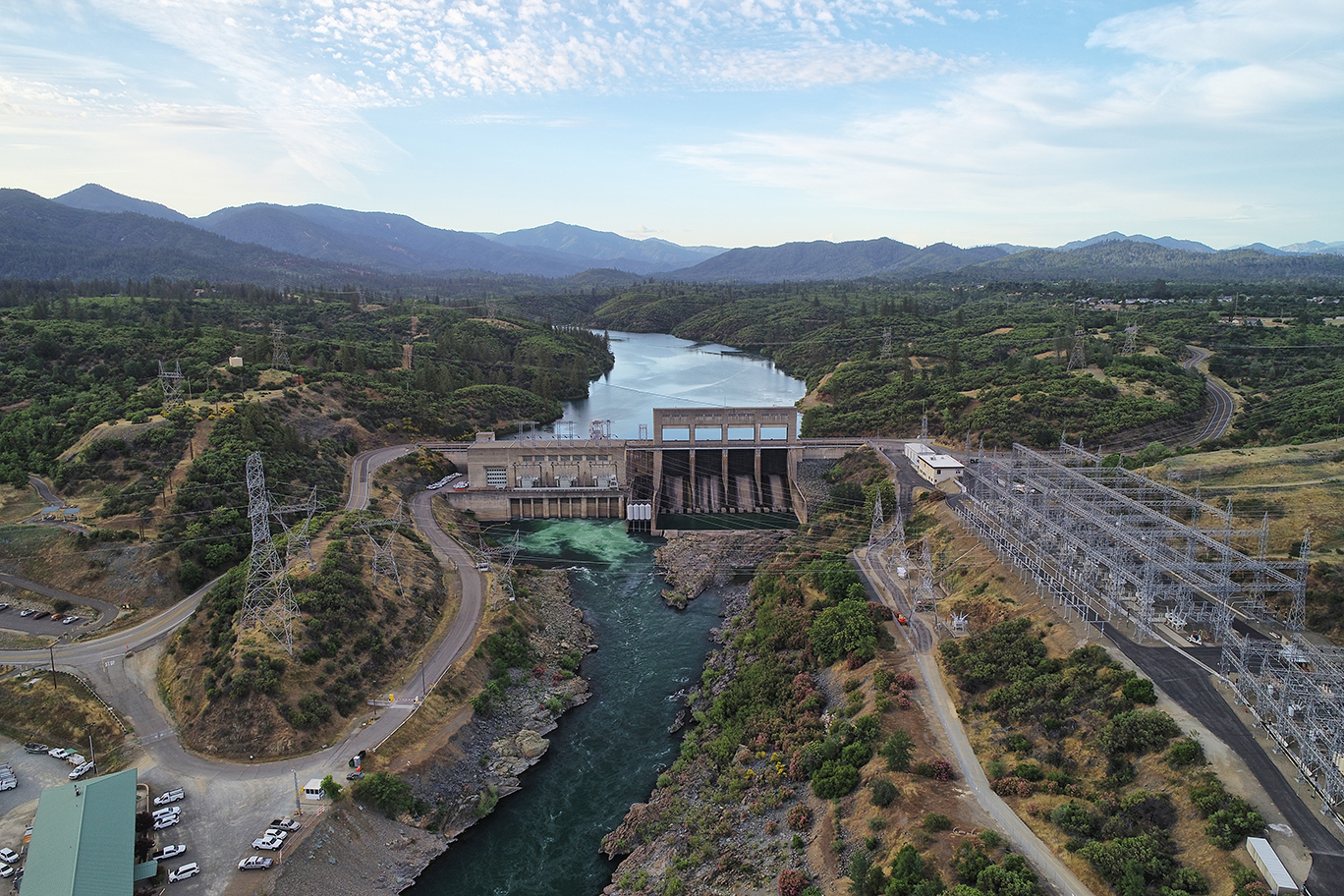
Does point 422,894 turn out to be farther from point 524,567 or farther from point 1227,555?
point 1227,555

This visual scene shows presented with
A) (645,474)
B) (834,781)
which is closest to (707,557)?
(645,474)

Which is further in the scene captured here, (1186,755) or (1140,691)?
(1140,691)

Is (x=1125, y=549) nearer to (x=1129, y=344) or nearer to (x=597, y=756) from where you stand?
(x=597, y=756)

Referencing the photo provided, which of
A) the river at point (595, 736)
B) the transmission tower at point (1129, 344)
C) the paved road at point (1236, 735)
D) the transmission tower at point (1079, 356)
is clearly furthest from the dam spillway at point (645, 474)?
the transmission tower at point (1129, 344)

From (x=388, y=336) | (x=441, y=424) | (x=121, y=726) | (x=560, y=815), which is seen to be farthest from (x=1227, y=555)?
(x=388, y=336)

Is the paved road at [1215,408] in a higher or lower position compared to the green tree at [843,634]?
higher

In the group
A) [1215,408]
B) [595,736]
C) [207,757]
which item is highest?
[1215,408]

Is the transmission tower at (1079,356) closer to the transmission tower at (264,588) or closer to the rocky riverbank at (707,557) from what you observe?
the rocky riverbank at (707,557)

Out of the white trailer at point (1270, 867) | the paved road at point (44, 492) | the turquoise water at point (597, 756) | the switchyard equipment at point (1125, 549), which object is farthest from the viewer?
the paved road at point (44, 492)
